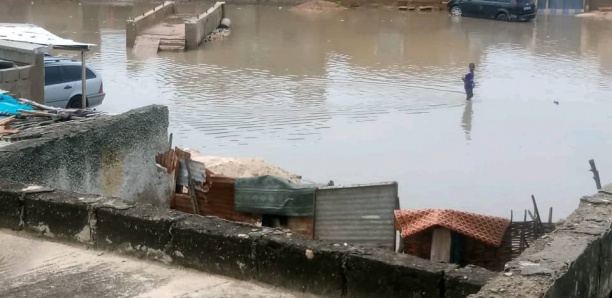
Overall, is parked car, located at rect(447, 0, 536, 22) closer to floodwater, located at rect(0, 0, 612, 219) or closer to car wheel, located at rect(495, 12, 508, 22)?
car wheel, located at rect(495, 12, 508, 22)

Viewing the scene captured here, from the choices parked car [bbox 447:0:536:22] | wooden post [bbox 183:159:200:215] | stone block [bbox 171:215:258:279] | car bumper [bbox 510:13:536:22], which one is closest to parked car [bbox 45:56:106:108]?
wooden post [bbox 183:159:200:215]

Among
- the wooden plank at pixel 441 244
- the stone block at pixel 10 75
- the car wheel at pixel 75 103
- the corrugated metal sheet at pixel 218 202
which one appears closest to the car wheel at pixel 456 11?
the car wheel at pixel 75 103

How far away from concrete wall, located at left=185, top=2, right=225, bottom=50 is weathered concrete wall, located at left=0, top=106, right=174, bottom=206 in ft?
66.8

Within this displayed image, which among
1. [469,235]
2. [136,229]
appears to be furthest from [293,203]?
[136,229]

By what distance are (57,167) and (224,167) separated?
6675 mm

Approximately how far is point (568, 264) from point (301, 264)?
168cm

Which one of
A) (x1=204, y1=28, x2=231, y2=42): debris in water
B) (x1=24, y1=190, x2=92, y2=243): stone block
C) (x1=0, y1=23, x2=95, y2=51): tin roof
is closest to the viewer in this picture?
(x1=24, y1=190, x2=92, y2=243): stone block

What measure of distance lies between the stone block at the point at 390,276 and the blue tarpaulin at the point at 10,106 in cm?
802

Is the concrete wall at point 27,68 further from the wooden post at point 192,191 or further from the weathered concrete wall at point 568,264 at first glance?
the weathered concrete wall at point 568,264

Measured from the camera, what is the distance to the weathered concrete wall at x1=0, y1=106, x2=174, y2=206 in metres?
8.79

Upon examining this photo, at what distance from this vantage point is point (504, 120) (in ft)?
73.7

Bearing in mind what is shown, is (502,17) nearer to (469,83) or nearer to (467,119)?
(469,83)

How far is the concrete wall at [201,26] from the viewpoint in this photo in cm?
3256

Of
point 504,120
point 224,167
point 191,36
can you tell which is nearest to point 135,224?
point 224,167
